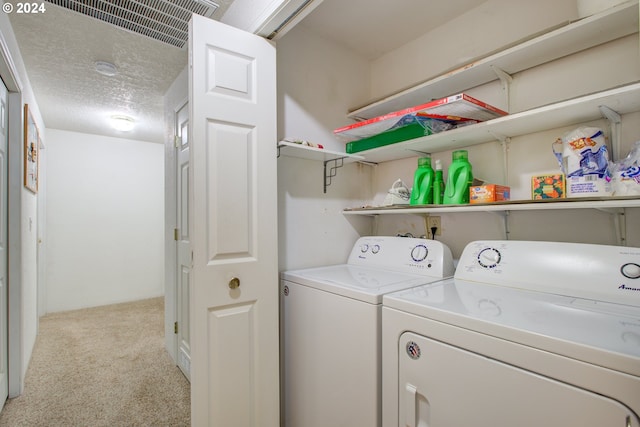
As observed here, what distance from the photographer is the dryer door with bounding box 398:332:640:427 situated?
714mm

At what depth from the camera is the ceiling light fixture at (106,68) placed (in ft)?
7.25

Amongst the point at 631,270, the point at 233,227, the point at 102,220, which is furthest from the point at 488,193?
the point at 102,220

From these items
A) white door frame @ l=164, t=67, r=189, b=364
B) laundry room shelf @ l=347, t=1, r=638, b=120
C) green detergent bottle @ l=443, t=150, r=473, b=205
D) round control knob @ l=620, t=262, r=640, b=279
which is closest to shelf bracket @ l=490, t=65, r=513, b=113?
laundry room shelf @ l=347, t=1, r=638, b=120

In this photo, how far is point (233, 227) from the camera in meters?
1.40

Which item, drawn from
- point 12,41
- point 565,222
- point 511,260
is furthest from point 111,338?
point 565,222

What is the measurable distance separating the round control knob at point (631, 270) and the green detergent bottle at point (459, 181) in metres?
0.63

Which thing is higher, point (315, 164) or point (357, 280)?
point (315, 164)

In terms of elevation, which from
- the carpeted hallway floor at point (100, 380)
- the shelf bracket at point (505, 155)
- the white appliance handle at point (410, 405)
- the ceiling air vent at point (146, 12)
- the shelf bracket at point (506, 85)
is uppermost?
the ceiling air vent at point (146, 12)

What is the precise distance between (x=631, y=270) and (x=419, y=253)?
0.78 m

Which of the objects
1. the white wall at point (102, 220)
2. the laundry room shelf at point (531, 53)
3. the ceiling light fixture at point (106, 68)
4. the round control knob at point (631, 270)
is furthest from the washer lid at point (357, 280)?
the white wall at point (102, 220)

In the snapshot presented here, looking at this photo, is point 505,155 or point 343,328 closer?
point 343,328

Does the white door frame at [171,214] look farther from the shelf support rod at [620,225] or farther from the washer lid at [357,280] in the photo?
the shelf support rod at [620,225]

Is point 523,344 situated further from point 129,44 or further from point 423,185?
point 129,44

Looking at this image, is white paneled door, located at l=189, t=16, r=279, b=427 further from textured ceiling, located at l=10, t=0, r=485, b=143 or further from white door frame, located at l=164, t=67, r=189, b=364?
white door frame, located at l=164, t=67, r=189, b=364
